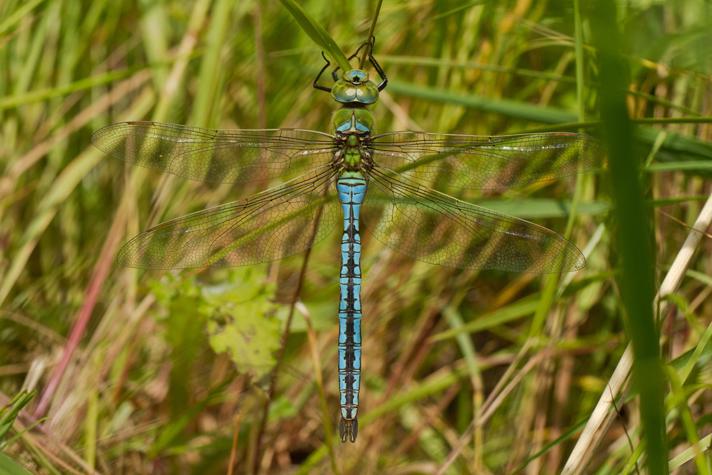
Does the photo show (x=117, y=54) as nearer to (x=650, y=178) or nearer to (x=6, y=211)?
(x=6, y=211)

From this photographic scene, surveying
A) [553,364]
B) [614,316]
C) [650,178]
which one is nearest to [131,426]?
[553,364]

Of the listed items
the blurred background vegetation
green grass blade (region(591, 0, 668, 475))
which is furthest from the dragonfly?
green grass blade (region(591, 0, 668, 475))

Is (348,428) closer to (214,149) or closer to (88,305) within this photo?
(214,149)

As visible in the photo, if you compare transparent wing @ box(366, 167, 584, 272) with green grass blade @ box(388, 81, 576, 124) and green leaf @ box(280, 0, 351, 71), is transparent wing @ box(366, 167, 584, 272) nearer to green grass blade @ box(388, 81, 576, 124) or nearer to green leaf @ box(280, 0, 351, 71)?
green grass blade @ box(388, 81, 576, 124)

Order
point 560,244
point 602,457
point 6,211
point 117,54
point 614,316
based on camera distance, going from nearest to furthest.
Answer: point 560,244 < point 602,457 < point 614,316 < point 6,211 < point 117,54

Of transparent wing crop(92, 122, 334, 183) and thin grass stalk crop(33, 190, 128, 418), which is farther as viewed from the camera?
thin grass stalk crop(33, 190, 128, 418)

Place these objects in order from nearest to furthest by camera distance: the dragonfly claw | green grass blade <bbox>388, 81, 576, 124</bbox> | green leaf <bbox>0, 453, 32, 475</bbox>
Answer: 1. green leaf <bbox>0, 453, 32, 475</bbox>
2. the dragonfly claw
3. green grass blade <bbox>388, 81, 576, 124</bbox>

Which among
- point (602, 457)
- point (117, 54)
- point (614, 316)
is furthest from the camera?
point (117, 54)
